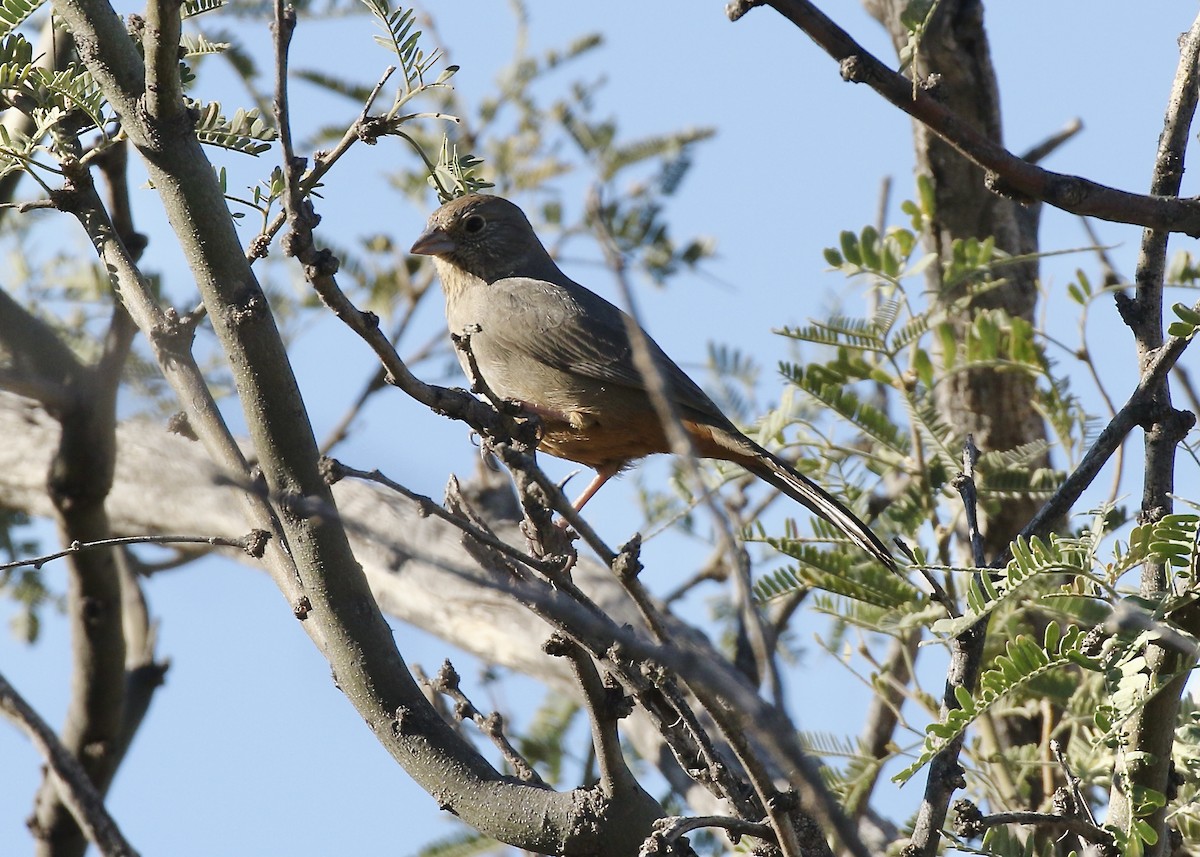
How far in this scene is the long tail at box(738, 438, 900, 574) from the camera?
4.30 m

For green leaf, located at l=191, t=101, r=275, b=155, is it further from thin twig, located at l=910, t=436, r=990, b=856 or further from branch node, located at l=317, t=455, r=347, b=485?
thin twig, located at l=910, t=436, r=990, b=856

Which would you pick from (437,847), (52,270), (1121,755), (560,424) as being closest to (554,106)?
(560,424)

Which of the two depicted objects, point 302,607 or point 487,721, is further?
point 487,721

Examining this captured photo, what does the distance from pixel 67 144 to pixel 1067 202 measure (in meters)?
2.13

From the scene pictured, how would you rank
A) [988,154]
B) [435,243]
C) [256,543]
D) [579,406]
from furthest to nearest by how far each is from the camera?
[435,243]
[579,406]
[256,543]
[988,154]

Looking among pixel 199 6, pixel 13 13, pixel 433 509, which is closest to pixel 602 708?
pixel 433 509

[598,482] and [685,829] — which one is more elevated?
[598,482]

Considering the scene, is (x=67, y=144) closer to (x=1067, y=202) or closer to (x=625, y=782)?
(x=625, y=782)

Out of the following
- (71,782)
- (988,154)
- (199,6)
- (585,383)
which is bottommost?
(71,782)

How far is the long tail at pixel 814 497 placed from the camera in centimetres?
430

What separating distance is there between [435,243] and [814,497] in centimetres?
220

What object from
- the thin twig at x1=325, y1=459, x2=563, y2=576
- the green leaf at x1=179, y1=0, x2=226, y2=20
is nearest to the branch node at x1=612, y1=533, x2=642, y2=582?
the thin twig at x1=325, y1=459, x2=563, y2=576

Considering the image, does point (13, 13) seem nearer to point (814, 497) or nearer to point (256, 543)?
point (256, 543)

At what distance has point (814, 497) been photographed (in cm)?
473
